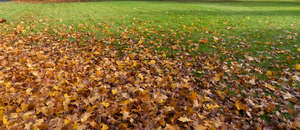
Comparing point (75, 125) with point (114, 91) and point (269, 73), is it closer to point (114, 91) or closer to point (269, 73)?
point (114, 91)

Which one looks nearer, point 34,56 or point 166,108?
point 166,108

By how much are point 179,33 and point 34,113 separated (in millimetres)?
5844

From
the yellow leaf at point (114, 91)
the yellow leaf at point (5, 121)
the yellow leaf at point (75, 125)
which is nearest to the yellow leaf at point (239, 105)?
the yellow leaf at point (114, 91)

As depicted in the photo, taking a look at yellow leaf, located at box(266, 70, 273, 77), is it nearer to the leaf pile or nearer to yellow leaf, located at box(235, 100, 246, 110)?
the leaf pile

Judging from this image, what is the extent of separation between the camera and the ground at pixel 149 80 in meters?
2.79

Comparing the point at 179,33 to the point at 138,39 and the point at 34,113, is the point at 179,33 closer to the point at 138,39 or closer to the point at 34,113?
the point at 138,39

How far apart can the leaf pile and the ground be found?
2 cm

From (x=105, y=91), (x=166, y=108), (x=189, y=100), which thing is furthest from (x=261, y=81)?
(x=105, y=91)

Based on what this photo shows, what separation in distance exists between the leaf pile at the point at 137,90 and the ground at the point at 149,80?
0.02m

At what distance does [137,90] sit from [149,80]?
47 cm

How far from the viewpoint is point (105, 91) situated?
135 inches

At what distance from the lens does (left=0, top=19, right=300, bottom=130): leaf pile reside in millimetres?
2746

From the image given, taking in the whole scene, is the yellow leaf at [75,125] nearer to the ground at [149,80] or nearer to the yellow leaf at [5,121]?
the ground at [149,80]

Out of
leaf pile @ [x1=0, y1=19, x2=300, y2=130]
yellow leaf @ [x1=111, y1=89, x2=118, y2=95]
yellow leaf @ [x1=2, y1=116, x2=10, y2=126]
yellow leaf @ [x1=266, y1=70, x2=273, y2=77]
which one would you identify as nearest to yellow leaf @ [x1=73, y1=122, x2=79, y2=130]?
leaf pile @ [x1=0, y1=19, x2=300, y2=130]
